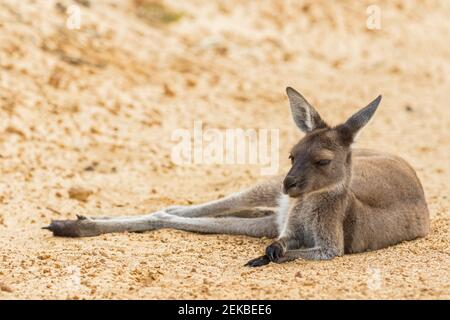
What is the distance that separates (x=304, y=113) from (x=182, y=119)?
4.50 metres

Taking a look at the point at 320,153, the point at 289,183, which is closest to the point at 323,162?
the point at 320,153

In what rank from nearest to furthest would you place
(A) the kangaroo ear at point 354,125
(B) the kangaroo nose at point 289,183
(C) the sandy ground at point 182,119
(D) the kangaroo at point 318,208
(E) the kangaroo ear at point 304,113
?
1. (C) the sandy ground at point 182,119
2. (B) the kangaroo nose at point 289,183
3. (D) the kangaroo at point 318,208
4. (A) the kangaroo ear at point 354,125
5. (E) the kangaroo ear at point 304,113

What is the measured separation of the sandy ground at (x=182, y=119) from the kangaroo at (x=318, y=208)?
142 mm

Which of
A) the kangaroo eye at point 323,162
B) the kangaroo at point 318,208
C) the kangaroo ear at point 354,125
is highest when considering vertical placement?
the kangaroo ear at point 354,125

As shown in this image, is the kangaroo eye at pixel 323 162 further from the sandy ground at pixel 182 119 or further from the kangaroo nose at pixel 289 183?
the sandy ground at pixel 182 119

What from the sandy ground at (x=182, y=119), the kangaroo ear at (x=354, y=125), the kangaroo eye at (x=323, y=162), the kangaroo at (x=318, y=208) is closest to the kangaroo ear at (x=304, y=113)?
the kangaroo at (x=318, y=208)

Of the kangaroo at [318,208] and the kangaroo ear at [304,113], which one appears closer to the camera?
the kangaroo at [318,208]

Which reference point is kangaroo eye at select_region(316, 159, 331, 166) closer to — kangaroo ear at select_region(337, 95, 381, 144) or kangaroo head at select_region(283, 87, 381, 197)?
kangaroo head at select_region(283, 87, 381, 197)

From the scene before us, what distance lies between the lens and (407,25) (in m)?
18.0

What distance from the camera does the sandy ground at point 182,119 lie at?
15.5ft

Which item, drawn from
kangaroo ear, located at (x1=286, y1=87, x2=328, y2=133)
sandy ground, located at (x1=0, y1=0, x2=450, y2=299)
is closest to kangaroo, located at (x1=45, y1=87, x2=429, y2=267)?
kangaroo ear, located at (x1=286, y1=87, x2=328, y2=133)

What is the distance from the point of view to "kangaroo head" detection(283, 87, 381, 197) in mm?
5148
